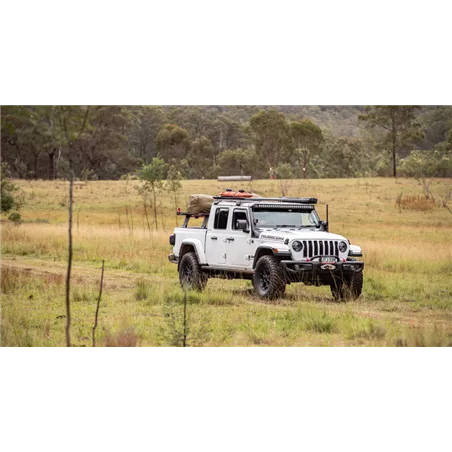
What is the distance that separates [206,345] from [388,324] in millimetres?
3181

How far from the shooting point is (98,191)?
40.8 meters

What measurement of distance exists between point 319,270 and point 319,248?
37cm

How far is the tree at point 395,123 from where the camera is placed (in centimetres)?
3722

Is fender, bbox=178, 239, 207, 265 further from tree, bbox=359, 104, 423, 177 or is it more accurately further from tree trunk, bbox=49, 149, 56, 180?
tree, bbox=359, 104, 423, 177

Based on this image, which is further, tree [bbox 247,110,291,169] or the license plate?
tree [bbox 247,110,291,169]

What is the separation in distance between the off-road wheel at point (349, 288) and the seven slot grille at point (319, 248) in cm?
55

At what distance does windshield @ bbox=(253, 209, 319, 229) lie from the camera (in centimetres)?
1547

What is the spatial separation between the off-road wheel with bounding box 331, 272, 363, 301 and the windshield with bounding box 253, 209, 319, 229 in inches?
46.2

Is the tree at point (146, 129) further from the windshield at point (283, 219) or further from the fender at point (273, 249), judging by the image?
the fender at point (273, 249)

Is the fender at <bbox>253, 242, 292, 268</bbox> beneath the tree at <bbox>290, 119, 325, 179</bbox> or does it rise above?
beneath

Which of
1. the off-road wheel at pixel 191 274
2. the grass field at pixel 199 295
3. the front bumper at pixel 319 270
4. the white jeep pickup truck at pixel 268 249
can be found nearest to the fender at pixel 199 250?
the white jeep pickup truck at pixel 268 249

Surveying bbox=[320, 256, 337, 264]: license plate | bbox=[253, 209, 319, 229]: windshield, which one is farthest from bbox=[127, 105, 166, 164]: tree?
bbox=[320, 256, 337, 264]: license plate
